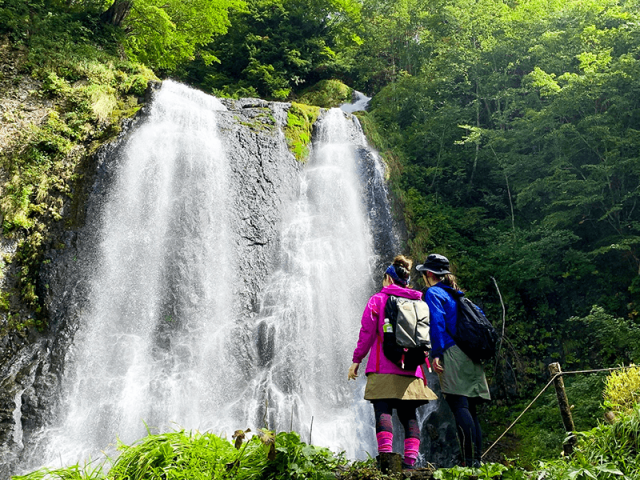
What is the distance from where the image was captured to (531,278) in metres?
10.4

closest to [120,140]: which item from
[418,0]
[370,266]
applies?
[370,266]

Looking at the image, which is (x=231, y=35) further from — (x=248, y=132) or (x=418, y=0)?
(x=248, y=132)

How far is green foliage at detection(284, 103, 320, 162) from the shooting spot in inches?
489

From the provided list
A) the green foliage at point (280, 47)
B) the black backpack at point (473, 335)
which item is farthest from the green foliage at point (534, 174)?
the black backpack at point (473, 335)

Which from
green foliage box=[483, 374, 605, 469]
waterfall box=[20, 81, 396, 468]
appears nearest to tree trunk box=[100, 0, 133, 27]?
waterfall box=[20, 81, 396, 468]

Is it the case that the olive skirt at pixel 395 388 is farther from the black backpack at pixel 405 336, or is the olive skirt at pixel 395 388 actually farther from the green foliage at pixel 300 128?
the green foliage at pixel 300 128

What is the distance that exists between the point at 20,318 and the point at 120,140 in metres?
4.49

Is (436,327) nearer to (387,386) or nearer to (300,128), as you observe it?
(387,386)

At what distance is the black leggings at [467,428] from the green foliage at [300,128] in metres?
9.50

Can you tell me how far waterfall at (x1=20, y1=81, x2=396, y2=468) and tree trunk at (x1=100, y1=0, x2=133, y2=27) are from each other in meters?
4.06

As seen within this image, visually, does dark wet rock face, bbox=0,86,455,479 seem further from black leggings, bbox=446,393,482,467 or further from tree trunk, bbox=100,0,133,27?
tree trunk, bbox=100,0,133,27

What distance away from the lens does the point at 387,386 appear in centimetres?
333

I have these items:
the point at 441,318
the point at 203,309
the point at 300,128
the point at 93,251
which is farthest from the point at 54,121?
the point at 441,318

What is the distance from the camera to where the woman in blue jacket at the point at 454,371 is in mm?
3425
